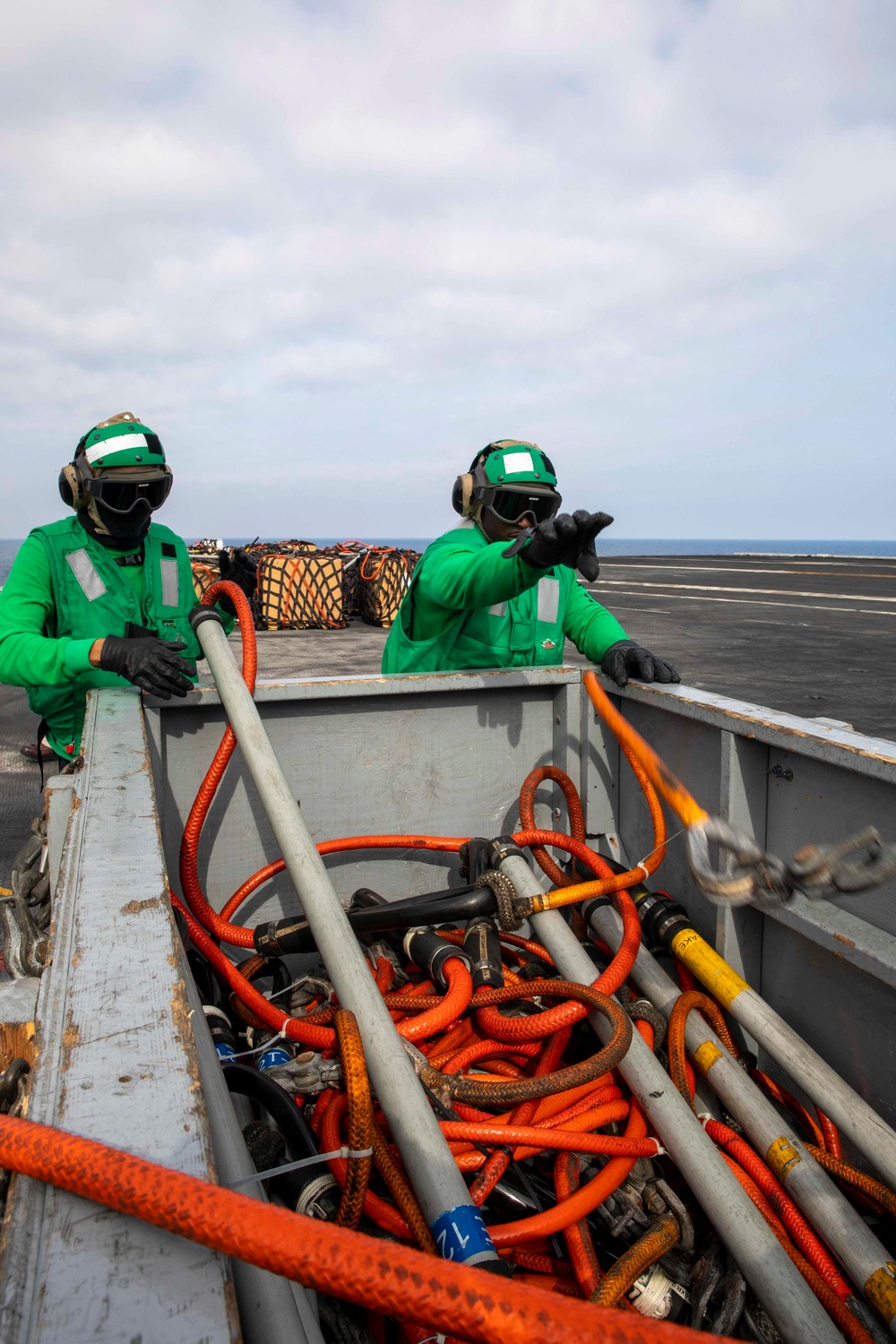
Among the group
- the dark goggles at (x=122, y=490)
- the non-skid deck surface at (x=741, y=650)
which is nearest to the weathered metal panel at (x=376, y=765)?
the dark goggles at (x=122, y=490)

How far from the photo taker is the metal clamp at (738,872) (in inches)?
71.6

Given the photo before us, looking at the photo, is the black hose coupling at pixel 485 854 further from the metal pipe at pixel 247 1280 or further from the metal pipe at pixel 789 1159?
the metal pipe at pixel 247 1280

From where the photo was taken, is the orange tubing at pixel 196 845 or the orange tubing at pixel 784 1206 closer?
the orange tubing at pixel 784 1206

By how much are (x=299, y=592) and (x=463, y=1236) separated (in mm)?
13858

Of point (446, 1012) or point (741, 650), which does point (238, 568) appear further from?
point (741, 650)

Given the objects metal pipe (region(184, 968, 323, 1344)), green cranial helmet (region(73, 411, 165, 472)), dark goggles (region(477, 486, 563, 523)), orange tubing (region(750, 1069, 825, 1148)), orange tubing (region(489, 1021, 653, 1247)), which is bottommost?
orange tubing (region(750, 1069, 825, 1148))

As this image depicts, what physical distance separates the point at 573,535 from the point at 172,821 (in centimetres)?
157

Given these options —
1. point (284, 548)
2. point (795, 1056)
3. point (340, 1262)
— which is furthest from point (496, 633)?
point (284, 548)

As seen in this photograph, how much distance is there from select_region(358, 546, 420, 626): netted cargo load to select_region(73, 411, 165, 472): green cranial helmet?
1160cm

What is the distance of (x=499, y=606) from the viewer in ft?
10.5

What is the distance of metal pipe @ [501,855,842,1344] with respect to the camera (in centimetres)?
152

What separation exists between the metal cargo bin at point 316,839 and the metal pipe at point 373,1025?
262 mm

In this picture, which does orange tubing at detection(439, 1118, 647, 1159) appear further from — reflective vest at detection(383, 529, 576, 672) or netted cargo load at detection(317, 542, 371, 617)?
netted cargo load at detection(317, 542, 371, 617)

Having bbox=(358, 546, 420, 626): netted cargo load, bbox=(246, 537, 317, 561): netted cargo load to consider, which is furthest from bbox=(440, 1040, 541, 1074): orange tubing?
bbox=(246, 537, 317, 561): netted cargo load
